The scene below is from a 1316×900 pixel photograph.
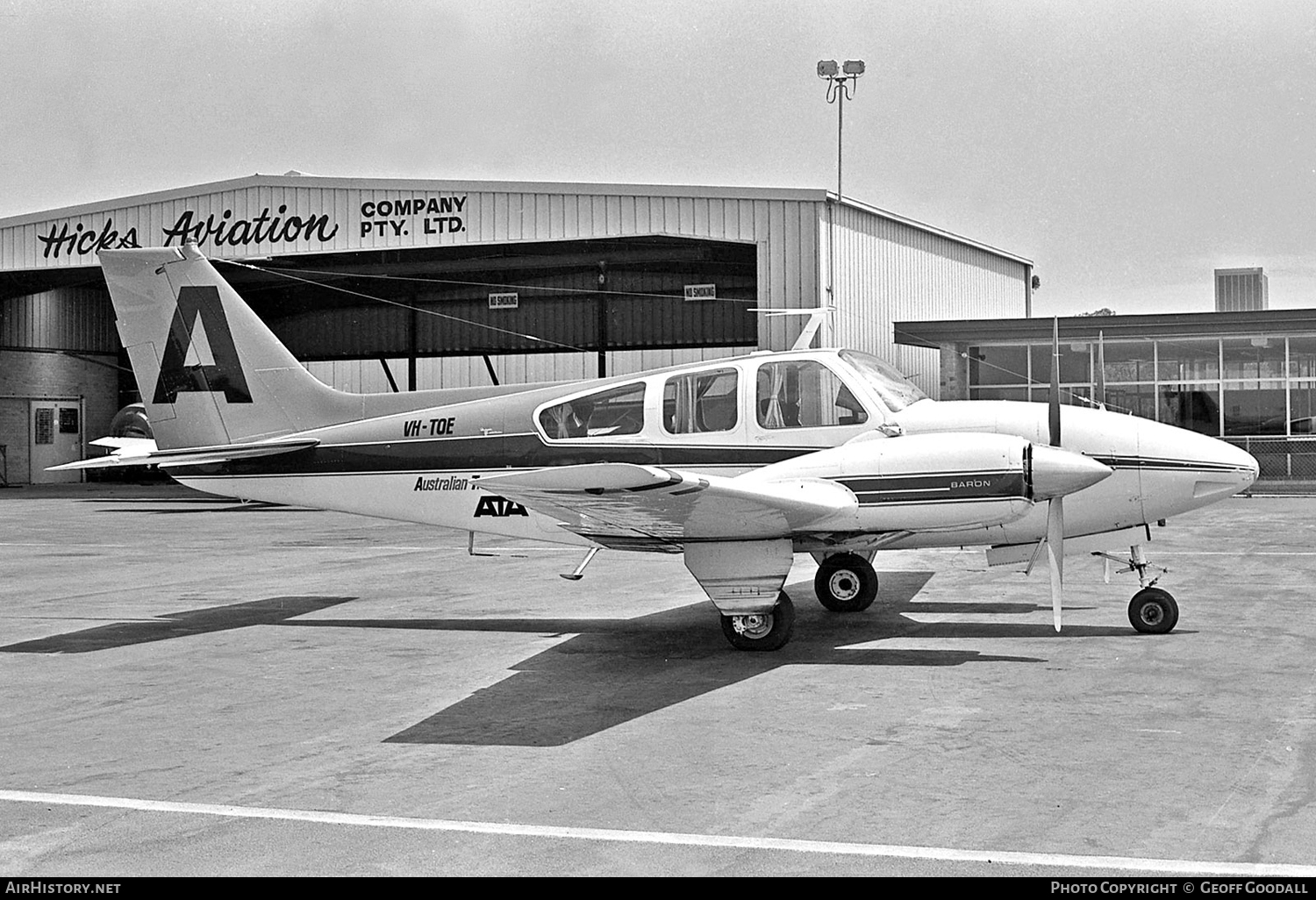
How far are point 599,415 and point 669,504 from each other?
266 centimetres

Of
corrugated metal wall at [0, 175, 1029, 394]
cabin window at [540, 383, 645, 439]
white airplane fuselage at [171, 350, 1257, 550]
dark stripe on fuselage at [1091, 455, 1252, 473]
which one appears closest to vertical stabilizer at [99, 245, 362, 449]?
white airplane fuselage at [171, 350, 1257, 550]

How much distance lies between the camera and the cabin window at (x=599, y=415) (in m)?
11.1

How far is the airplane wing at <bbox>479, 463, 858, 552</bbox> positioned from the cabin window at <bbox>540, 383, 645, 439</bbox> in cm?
125

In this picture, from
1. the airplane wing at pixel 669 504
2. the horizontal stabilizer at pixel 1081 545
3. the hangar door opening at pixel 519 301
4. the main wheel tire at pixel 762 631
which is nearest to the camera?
the airplane wing at pixel 669 504

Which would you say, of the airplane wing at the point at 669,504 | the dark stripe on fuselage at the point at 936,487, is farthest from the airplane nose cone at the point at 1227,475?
the airplane wing at the point at 669,504

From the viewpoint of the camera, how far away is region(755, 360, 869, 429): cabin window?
10602 millimetres

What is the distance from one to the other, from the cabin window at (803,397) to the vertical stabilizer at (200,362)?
4.66 metres

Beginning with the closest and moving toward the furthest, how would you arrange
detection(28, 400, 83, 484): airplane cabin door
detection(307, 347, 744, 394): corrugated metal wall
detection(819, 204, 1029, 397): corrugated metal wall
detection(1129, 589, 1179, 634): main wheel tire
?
detection(1129, 589, 1179, 634): main wheel tire → detection(819, 204, 1029, 397): corrugated metal wall → detection(307, 347, 744, 394): corrugated metal wall → detection(28, 400, 83, 484): airplane cabin door

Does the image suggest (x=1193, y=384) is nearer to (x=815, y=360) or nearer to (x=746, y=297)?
(x=746, y=297)

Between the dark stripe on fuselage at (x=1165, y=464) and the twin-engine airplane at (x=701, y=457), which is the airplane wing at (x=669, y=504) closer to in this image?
the twin-engine airplane at (x=701, y=457)

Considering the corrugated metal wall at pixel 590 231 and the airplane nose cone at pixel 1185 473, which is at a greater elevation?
the corrugated metal wall at pixel 590 231

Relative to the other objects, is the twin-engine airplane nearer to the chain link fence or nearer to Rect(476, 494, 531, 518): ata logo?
Rect(476, 494, 531, 518): ata logo

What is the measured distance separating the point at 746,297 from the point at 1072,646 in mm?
30884

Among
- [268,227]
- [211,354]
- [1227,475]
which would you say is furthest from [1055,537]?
[268,227]
